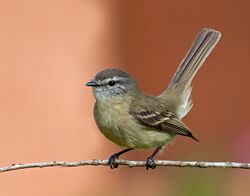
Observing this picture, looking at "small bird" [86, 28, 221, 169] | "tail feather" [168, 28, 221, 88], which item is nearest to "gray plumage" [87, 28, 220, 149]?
"small bird" [86, 28, 221, 169]

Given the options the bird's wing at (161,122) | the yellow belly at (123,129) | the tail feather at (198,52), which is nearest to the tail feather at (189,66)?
the tail feather at (198,52)

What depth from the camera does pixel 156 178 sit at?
25.1 ft

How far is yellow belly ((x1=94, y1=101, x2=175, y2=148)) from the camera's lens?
195 inches

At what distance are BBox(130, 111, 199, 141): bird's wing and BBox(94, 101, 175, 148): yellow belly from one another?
0.10 feet

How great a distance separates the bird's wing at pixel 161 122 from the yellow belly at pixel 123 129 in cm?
3

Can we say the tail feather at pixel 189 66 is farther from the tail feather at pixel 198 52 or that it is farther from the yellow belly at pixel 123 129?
the yellow belly at pixel 123 129

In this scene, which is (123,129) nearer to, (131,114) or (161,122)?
(131,114)

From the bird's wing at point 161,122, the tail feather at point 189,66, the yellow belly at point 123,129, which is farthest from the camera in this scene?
the tail feather at point 189,66

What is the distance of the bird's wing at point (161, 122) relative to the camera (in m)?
5.14

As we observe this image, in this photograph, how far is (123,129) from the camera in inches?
196

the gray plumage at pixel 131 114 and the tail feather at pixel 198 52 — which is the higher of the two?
the tail feather at pixel 198 52

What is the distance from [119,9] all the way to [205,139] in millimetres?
1271

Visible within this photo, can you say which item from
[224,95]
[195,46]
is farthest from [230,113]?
[195,46]

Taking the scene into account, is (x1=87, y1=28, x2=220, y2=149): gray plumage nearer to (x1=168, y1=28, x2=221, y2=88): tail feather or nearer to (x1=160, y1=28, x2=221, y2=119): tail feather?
(x1=160, y1=28, x2=221, y2=119): tail feather
